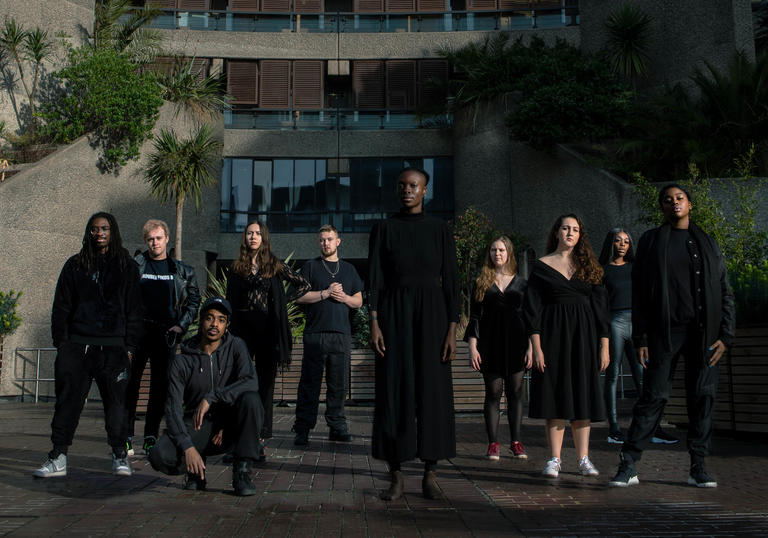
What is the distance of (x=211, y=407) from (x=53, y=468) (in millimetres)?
1571

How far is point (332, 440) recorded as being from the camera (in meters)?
7.54

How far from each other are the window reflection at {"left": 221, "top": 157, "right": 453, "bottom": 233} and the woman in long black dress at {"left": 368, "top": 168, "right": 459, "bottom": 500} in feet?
66.8

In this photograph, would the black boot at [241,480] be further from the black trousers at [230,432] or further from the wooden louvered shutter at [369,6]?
the wooden louvered shutter at [369,6]

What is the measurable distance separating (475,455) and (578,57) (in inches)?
740

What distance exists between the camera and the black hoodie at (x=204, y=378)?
14.9 ft

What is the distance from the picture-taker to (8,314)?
15.8 m

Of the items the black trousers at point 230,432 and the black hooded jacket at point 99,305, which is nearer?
the black trousers at point 230,432

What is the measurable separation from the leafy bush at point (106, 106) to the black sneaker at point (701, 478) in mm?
18433

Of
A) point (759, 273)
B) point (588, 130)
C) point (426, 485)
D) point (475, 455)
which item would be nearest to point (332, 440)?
point (475, 455)

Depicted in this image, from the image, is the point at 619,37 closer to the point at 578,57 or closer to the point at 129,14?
the point at 578,57

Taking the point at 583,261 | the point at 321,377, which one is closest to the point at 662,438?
the point at 583,261

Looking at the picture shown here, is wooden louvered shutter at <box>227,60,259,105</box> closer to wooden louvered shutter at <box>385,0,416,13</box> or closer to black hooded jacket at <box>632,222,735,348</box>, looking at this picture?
wooden louvered shutter at <box>385,0,416,13</box>

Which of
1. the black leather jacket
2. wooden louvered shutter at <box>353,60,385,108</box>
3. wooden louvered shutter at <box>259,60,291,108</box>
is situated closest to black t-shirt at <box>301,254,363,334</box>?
the black leather jacket

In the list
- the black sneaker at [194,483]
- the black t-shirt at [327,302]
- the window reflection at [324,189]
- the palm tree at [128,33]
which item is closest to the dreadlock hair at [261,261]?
the black t-shirt at [327,302]
